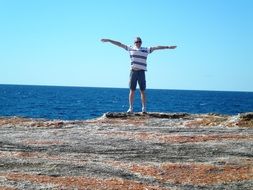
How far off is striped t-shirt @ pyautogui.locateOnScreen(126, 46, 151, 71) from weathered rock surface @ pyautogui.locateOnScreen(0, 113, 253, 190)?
3481 mm

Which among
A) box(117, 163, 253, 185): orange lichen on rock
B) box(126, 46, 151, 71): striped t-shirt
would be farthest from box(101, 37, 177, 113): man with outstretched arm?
box(117, 163, 253, 185): orange lichen on rock

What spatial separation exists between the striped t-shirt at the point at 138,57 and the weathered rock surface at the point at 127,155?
348cm

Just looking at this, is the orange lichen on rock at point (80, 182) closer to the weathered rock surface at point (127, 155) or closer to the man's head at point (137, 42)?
the weathered rock surface at point (127, 155)

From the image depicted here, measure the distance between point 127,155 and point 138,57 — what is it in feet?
31.5

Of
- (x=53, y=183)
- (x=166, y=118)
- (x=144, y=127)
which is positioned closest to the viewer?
(x=53, y=183)

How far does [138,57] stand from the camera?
22422 mm

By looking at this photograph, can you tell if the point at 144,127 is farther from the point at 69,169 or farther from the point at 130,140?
the point at 69,169

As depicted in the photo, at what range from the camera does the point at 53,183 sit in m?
10.4

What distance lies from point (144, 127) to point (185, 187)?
8003mm

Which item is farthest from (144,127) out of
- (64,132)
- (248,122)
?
(248,122)

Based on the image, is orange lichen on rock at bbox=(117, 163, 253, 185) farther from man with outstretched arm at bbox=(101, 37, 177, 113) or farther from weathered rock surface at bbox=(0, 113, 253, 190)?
man with outstretched arm at bbox=(101, 37, 177, 113)

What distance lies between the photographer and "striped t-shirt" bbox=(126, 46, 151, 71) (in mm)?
22375

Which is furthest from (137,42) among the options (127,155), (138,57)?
(127,155)

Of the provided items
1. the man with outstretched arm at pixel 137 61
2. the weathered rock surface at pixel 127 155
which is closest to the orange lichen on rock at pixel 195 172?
the weathered rock surface at pixel 127 155
